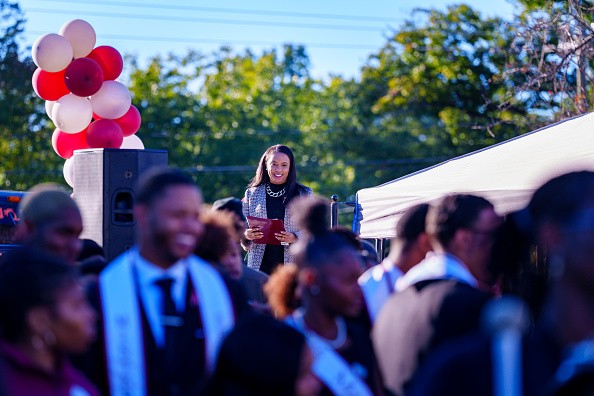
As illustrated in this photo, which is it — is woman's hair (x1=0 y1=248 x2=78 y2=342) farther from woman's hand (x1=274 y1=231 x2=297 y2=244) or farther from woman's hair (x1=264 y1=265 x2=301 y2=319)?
woman's hand (x1=274 y1=231 x2=297 y2=244)

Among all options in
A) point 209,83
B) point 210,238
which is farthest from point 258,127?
point 210,238

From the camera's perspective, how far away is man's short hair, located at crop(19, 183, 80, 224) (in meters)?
3.92

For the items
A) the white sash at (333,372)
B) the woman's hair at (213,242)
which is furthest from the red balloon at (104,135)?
the white sash at (333,372)

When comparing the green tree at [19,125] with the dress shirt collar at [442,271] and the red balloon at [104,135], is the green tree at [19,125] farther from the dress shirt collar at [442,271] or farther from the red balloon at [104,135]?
the dress shirt collar at [442,271]

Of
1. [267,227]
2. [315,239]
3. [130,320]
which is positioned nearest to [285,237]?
[267,227]

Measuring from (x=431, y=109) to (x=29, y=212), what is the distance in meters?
24.6

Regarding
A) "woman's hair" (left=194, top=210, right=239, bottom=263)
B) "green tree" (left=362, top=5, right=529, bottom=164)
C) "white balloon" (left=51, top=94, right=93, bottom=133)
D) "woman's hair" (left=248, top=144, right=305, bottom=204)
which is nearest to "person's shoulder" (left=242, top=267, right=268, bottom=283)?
"woman's hair" (left=194, top=210, right=239, bottom=263)

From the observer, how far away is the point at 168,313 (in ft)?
11.3

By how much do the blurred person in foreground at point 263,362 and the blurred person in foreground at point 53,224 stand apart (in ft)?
3.76

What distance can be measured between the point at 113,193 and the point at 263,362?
5.21m

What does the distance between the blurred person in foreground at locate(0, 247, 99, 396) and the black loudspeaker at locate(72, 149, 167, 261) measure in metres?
4.75

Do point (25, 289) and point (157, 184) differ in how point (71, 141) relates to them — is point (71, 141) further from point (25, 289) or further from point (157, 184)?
point (25, 289)

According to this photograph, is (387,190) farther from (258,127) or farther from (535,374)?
(258,127)

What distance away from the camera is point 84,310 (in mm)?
2982
